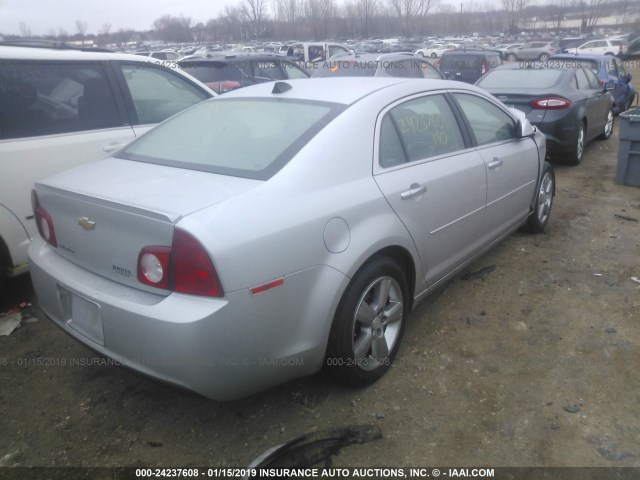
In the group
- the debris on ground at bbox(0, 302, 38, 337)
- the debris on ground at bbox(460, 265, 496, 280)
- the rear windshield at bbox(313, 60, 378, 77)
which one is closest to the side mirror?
the debris on ground at bbox(460, 265, 496, 280)

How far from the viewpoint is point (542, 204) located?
5.04 metres

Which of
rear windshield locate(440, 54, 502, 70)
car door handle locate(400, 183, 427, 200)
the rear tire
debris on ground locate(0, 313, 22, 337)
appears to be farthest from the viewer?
rear windshield locate(440, 54, 502, 70)

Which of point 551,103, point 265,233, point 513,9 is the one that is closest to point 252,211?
point 265,233

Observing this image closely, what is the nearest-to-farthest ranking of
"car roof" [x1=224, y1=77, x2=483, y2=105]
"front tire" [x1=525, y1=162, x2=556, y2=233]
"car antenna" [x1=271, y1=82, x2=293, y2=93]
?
"car roof" [x1=224, y1=77, x2=483, y2=105]
"car antenna" [x1=271, y1=82, x2=293, y2=93]
"front tire" [x1=525, y1=162, x2=556, y2=233]

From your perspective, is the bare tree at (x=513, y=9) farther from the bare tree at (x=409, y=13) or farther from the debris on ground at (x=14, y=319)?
the debris on ground at (x=14, y=319)

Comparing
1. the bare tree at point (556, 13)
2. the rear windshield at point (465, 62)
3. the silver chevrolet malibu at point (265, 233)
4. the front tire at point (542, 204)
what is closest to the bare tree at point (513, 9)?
the bare tree at point (556, 13)

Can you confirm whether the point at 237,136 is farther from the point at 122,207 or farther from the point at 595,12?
the point at 595,12

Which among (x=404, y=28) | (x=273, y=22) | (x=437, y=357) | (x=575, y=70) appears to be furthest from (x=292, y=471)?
(x=404, y=28)

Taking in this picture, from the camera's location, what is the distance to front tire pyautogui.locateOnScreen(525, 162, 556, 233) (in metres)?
4.90

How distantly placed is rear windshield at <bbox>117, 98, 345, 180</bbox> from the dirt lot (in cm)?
113

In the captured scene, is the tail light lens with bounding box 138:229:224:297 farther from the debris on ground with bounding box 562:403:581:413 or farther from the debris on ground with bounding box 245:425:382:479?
the debris on ground with bounding box 562:403:581:413

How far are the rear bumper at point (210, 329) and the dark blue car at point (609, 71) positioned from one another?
9.58 metres

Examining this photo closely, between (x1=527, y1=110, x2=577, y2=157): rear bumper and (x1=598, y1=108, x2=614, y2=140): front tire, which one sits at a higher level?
(x1=527, y1=110, x2=577, y2=157): rear bumper

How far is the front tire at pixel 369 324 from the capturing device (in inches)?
101
